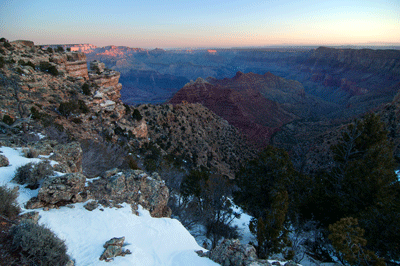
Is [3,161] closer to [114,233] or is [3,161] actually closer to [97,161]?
[114,233]

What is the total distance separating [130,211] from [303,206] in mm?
9317

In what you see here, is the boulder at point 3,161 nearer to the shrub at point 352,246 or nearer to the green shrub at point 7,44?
the shrub at point 352,246

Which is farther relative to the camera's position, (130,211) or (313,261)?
(313,261)

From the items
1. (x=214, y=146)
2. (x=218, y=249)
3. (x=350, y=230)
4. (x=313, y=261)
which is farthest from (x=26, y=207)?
(x=214, y=146)

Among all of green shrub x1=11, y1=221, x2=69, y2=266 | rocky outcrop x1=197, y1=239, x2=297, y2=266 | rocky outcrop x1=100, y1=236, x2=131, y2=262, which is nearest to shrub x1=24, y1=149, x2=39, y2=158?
green shrub x1=11, y1=221, x2=69, y2=266

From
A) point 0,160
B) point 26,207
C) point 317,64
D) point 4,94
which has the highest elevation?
point 317,64

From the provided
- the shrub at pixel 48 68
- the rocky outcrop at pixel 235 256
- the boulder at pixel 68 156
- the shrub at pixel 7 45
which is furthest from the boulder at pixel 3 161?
the shrub at pixel 7 45

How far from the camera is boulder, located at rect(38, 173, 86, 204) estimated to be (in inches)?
231

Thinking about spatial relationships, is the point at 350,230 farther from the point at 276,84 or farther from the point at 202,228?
the point at 276,84

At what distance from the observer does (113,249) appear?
4.96 meters

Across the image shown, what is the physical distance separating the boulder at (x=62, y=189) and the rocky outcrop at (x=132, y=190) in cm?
80

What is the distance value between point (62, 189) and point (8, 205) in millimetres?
1452

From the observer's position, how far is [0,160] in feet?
21.7

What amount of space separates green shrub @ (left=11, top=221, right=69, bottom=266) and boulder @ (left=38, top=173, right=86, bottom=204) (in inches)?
71.2
